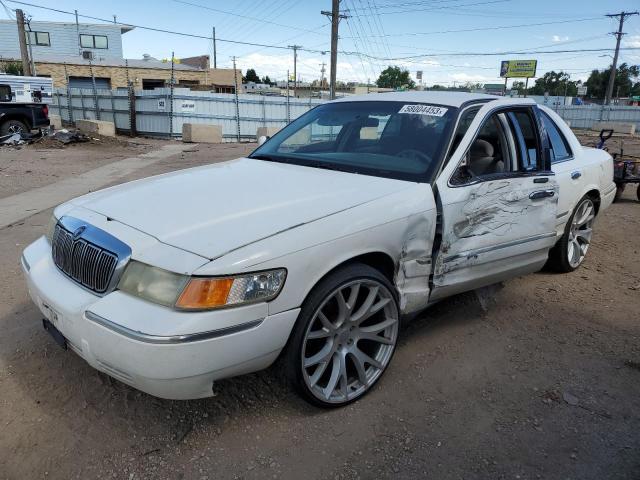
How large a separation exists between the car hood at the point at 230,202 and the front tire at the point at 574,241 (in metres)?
2.44

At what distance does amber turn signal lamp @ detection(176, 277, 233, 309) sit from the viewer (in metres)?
2.16

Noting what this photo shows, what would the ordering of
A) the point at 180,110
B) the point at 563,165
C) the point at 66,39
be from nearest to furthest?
1. the point at 563,165
2. the point at 180,110
3. the point at 66,39

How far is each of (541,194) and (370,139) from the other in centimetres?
Result: 133

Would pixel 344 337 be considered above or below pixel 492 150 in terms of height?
below

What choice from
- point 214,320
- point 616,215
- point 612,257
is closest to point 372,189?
point 214,320

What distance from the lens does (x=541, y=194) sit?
12.2ft

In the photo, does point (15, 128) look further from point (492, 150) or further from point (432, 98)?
point (492, 150)

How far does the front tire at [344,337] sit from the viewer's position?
248 cm

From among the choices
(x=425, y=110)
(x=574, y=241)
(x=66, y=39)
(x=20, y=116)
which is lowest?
(x=574, y=241)

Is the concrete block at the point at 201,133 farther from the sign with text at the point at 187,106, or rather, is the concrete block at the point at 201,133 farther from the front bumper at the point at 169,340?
the front bumper at the point at 169,340

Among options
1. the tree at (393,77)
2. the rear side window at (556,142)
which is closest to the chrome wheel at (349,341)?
the rear side window at (556,142)

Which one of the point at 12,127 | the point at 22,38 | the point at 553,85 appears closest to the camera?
the point at 12,127

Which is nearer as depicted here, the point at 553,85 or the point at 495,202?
the point at 495,202

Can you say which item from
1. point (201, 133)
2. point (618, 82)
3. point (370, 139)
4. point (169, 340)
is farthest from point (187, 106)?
point (618, 82)
